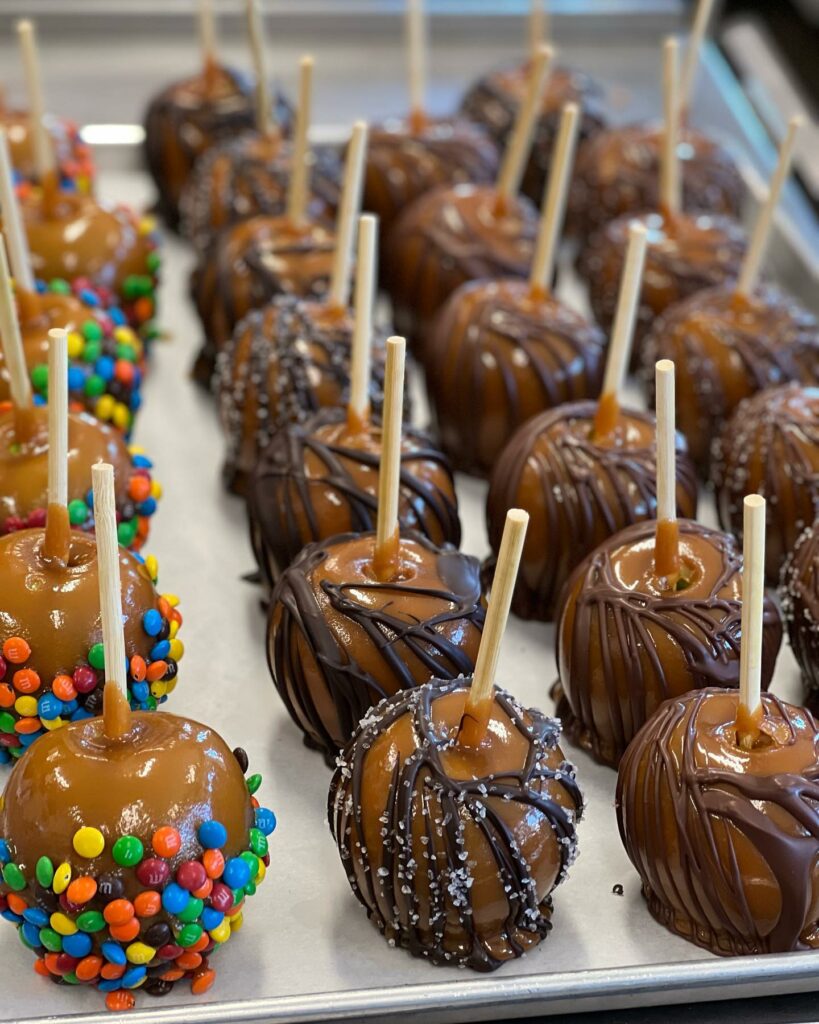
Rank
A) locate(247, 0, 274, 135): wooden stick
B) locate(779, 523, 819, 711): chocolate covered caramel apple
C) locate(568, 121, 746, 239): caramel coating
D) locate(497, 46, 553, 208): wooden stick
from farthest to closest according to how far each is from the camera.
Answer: locate(568, 121, 746, 239): caramel coating
locate(247, 0, 274, 135): wooden stick
locate(497, 46, 553, 208): wooden stick
locate(779, 523, 819, 711): chocolate covered caramel apple

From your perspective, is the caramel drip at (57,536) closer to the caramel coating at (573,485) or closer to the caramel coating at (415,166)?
the caramel coating at (573,485)

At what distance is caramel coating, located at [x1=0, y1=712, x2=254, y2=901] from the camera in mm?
1362

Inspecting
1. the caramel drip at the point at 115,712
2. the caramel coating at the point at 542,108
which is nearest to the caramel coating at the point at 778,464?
the caramel drip at the point at 115,712

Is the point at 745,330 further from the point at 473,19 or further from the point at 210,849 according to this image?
the point at 473,19

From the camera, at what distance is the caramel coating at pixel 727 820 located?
4.58 feet

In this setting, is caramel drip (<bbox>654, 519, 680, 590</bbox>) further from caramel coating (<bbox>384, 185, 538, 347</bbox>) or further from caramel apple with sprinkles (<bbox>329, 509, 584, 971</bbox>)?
caramel coating (<bbox>384, 185, 538, 347</bbox>)

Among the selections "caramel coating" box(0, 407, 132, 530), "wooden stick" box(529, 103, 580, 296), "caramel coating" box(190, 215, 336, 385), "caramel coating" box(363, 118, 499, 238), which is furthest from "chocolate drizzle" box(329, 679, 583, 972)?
"caramel coating" box(363, 118, 499, 238)

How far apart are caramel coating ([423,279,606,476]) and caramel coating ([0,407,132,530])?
59 centimetres

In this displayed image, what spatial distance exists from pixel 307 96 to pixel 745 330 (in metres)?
0.73

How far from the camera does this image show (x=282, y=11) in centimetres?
353

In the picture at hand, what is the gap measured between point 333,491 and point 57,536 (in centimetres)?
39

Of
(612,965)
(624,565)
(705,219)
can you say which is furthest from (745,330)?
(612,965)

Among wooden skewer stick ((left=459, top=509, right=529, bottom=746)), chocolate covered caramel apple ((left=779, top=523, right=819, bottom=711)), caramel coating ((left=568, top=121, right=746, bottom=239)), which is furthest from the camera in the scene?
caramel coating ((left=568, top=121, right=746, bottom=239))

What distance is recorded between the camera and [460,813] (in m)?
1.39
